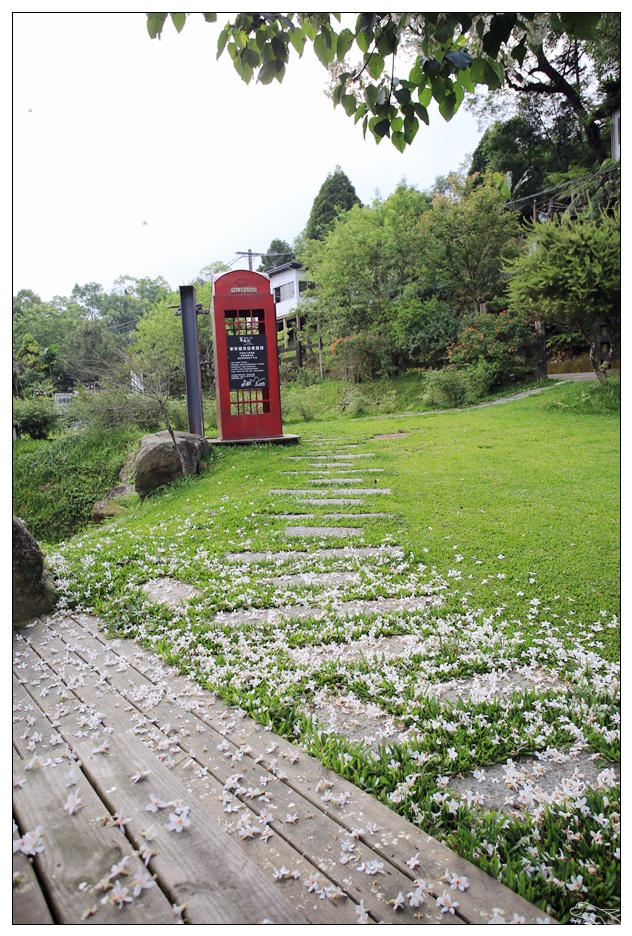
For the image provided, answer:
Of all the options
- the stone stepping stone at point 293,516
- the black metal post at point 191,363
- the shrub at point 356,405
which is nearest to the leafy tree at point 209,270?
the shrub at point 356,405

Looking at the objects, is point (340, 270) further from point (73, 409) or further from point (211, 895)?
point (211, 895)

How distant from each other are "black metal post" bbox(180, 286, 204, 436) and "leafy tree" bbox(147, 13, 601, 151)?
7.28 meters

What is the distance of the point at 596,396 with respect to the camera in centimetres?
998

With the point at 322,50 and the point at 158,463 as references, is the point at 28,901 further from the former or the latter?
the point at 158,463

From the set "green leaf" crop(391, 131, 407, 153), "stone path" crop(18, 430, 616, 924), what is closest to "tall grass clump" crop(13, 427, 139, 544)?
"stone path" crop(18, 430, 616, 924)

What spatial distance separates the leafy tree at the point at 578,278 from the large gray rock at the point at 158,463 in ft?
22.7

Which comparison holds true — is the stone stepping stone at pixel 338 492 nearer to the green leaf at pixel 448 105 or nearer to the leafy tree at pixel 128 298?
the green leaf at pixel 448 105

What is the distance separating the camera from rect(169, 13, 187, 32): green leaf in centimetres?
179

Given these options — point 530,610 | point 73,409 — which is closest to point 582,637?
point 530,610

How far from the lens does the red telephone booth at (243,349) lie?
350 inches

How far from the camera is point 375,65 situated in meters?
1.93

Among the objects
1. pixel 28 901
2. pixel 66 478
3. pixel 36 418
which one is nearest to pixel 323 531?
pixel 28 901

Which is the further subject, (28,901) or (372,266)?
(372,266)

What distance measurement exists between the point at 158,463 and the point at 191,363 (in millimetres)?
2878
